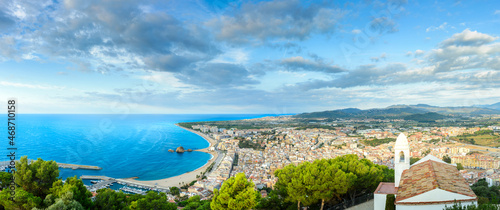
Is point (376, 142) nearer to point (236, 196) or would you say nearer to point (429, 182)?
point (429, 182)

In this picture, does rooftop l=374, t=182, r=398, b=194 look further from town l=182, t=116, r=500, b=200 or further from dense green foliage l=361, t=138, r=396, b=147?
dense green foliage l=361, t=138, r=396, b=147

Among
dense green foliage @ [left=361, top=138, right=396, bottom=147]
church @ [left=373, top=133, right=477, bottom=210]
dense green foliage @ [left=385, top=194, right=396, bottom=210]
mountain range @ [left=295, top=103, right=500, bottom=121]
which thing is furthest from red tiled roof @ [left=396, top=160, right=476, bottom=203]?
mountain range @ [left=295, top=103, right=500, bottom=121]

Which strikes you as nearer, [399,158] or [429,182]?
[429,182]

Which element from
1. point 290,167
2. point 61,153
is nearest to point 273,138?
point 61,153

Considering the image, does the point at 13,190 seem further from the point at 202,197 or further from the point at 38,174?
the point at 202,197

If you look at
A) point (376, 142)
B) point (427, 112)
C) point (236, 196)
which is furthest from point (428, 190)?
point (427, 112)

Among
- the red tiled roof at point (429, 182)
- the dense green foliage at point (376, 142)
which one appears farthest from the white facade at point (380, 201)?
the dense green foliage at point (376, 142)

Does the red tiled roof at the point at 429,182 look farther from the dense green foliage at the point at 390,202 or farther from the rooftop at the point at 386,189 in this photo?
the rooftop at the point at 386,189
